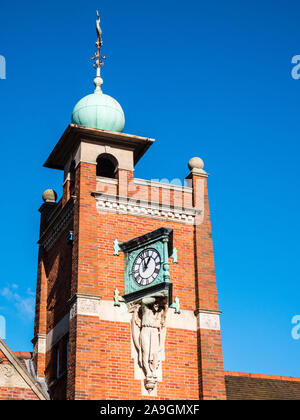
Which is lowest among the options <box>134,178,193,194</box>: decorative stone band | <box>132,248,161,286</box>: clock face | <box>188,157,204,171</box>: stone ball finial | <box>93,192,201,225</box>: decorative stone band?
<box>132,248,161,286</box>: clock face

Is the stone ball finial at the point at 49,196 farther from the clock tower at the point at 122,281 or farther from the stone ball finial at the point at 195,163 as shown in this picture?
the stone ball finial at the point at 195,163

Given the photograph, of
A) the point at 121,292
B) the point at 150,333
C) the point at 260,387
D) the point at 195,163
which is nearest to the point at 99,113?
the point at 195,163

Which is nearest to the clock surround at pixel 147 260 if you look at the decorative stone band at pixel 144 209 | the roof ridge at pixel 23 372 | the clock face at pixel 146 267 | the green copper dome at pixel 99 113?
the clock face at pixel 146 267

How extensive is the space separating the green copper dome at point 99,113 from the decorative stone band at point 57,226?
2.94 m

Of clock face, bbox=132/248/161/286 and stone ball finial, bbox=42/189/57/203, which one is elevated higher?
stone ball finial, bbox=42/189/57/203

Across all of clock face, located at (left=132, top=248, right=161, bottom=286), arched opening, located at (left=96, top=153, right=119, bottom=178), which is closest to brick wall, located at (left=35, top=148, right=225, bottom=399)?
clock face, located at (left=132, top=248, right=161, bottom=286)

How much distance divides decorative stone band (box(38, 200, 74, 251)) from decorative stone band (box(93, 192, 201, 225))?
4.03 ft

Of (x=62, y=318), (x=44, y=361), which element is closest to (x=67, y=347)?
(x=62, y=318)

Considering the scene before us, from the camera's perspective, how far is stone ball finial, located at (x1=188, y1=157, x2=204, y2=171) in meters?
26.5

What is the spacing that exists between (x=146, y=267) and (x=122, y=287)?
979 millimetres

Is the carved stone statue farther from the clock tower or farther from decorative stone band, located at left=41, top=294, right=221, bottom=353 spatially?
decorative stone band, located at left=41, top=294, right=221, bottom=353

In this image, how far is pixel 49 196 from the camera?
96.3ft
